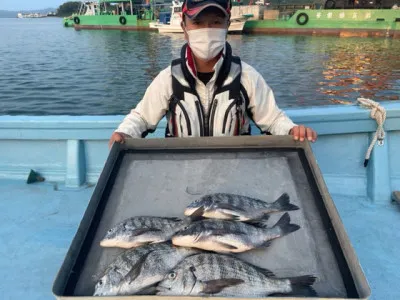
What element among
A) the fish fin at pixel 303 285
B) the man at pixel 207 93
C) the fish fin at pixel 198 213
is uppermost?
the man at pixel 207 93

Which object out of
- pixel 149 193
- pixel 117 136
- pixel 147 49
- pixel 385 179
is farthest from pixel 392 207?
pixel 147 49

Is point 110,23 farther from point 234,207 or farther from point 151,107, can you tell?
point 234,207

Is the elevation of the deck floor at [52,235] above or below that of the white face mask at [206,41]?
below

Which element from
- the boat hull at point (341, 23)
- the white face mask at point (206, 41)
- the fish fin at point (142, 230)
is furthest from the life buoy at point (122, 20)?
the fish fin at point (142, 230)

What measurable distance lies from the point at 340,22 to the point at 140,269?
37835 mm

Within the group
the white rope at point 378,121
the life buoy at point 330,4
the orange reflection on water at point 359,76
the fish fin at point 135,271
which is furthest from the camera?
the life buoy at point 330,4

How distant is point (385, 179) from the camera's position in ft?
11.1

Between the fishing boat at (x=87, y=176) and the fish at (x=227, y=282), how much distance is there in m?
1.38

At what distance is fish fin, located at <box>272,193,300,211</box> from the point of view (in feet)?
6.16

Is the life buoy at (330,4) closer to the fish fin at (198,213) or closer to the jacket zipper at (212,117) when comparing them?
the jacket zipper at (212,117)

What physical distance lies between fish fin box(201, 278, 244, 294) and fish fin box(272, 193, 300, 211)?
557 mm

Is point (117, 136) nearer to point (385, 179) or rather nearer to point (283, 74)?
point (385, 179)

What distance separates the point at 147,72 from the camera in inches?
783

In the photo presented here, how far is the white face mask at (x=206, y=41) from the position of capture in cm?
252
